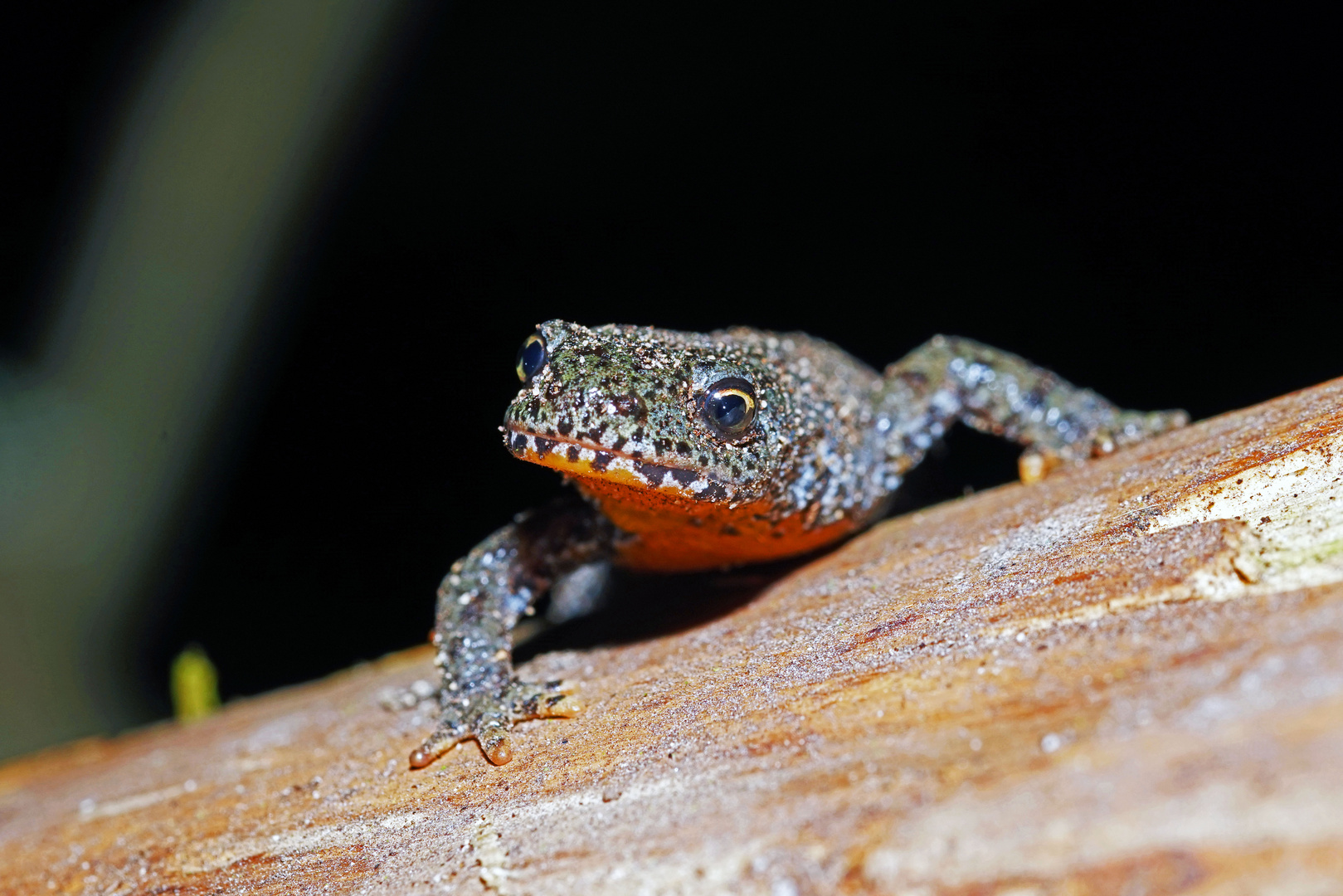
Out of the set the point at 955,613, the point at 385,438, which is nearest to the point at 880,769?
the point at 955,613

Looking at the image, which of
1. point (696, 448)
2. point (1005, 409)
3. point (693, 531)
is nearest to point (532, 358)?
point (696, 448)

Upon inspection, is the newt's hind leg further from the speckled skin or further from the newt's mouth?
the newt's mouth

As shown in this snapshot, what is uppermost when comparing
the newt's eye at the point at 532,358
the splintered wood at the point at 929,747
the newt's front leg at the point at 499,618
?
the newt's eye at the point at 532,358

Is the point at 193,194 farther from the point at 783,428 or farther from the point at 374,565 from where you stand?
the point at 783,428

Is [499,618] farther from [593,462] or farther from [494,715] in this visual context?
[593,462]

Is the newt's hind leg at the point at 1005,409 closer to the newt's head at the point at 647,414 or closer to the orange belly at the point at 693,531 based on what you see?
the orange belly at the point at 693,531

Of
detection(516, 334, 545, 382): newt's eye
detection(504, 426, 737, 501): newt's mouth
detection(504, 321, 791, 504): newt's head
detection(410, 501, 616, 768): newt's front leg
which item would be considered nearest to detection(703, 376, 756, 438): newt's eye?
detection(504, 321, 791, 504): newt's head

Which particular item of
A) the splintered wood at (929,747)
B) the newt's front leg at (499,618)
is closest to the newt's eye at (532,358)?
the newt's front leg at (499,618)
